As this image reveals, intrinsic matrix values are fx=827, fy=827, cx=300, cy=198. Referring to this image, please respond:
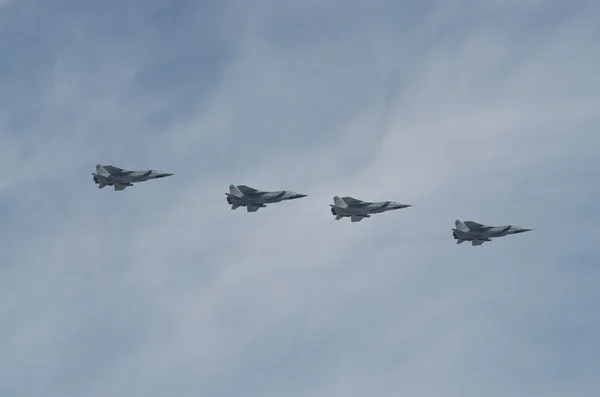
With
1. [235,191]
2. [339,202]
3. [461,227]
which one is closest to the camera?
[235,191]

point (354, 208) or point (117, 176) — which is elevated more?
point (117, 176)

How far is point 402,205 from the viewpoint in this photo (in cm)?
16138

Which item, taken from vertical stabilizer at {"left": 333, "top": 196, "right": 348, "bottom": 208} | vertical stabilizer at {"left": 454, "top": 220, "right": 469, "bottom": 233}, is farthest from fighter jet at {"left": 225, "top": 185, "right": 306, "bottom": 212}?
vertical stabilizer at {"left": 454, "top": 220, "right": 469, "bottom": 233}

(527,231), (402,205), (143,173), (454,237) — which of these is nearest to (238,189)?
(143,173)

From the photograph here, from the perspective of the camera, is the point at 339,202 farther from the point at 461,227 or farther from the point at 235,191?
the point at 461,227

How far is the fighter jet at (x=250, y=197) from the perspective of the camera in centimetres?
15812

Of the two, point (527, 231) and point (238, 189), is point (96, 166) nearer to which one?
point (238, 189)

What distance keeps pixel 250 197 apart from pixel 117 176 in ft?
85.6

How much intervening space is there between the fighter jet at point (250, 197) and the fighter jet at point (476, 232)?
34.8 m

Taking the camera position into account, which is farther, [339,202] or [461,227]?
[461,227]

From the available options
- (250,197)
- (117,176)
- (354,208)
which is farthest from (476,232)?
(117,176)

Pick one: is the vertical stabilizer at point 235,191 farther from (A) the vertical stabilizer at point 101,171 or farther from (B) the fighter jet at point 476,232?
(B) the fighter jet at point 476,232

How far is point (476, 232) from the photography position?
6324 inches

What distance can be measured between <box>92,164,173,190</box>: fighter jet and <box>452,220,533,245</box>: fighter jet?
60497 mm
